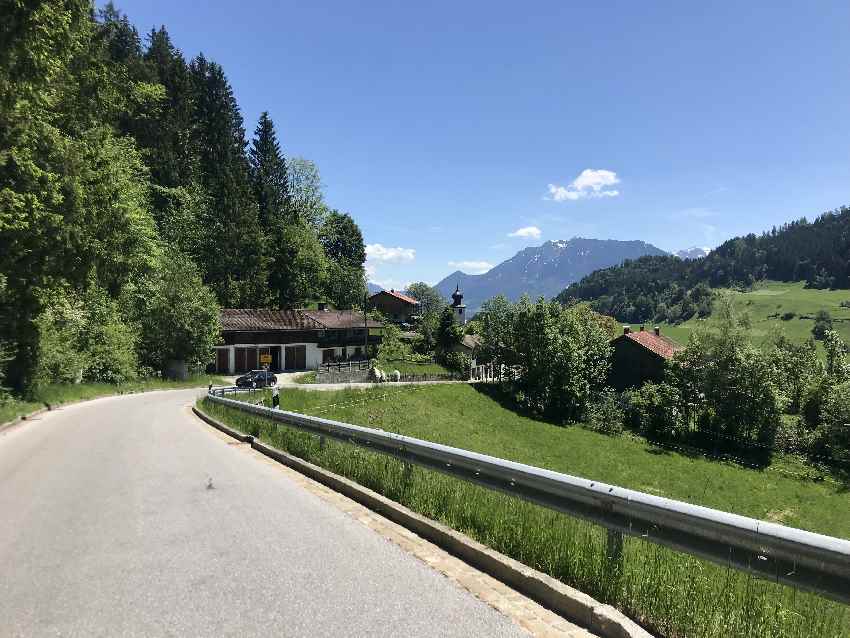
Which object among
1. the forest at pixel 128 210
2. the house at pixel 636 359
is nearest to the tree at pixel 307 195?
the forest at pixel 128 210

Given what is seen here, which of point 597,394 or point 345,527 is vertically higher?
point 345,527

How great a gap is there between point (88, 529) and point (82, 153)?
21133mm

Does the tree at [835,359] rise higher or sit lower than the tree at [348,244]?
lower

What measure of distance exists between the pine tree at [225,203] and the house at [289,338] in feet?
23.7

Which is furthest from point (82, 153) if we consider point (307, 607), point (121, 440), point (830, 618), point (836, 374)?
point (836, 374)

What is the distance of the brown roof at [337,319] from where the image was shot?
2879 inches

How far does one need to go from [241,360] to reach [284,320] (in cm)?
763

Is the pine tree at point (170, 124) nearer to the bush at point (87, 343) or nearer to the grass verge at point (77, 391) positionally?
the bush at point (87, 343)

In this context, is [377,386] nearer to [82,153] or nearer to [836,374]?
[82,153]

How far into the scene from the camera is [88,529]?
22.7 ft

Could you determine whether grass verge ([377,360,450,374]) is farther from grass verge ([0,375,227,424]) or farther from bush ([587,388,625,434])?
bush ([587,388,625,434])

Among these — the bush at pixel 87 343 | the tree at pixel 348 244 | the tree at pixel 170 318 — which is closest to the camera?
the bush at pixel 87 343

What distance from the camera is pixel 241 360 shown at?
64500 mm

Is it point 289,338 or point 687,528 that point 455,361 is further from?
point 687,528
